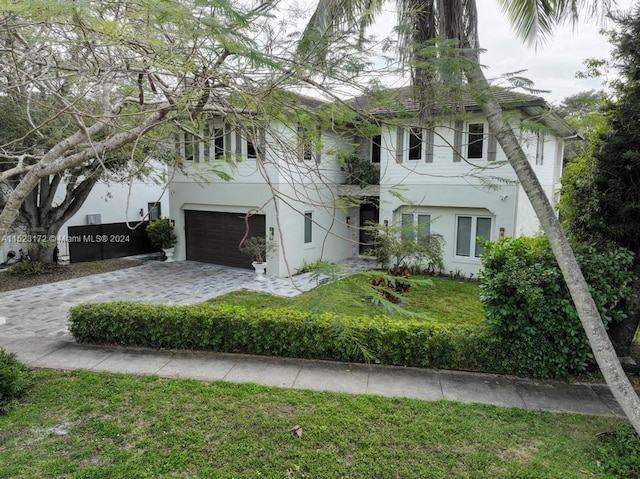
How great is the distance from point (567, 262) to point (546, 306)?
7.30ft

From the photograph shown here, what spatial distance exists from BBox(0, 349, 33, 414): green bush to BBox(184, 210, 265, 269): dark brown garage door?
9.75 meters

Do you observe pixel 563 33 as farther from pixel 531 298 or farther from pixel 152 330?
pixel 152 330

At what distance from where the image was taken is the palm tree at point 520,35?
13.1 feet

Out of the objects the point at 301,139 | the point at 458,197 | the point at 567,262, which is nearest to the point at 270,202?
the point at 458,197

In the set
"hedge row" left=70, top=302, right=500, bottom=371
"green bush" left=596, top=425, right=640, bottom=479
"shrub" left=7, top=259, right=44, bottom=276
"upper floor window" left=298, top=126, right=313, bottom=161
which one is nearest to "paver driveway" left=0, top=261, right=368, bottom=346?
"shrub" left=7, top=259, right=44, bottom=276

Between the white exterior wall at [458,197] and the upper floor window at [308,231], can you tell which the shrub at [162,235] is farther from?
the white exterior wall at [458,197]

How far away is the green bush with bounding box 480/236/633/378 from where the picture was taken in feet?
19.6

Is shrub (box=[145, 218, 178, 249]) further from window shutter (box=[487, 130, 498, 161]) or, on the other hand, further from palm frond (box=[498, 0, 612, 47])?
palm frond (box=[498, 0, 612, 47])

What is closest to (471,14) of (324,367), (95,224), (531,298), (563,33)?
(563,33)

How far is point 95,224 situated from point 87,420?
14.6m

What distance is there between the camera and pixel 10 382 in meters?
5.28

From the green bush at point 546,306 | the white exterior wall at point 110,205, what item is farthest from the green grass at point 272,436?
the white exterior wall at point 110,205

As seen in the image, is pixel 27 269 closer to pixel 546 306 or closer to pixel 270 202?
pixel 270 202

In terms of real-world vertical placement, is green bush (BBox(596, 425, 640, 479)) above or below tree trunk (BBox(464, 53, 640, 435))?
below
